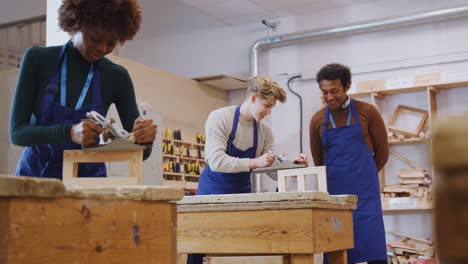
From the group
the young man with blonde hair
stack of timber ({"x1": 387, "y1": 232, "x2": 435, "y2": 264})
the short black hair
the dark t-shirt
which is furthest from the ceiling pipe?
the dark t-shirt

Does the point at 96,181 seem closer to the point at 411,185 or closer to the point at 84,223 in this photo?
the point at 84,223

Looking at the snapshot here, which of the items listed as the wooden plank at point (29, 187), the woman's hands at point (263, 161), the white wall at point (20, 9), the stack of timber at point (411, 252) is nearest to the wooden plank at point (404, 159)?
the stack of timber at point (411, 252)

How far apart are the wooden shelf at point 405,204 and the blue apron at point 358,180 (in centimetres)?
317

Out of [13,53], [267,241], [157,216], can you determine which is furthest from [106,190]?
[13,53]

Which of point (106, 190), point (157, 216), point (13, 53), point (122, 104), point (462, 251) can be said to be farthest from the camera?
point (13, 53)

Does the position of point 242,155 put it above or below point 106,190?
above

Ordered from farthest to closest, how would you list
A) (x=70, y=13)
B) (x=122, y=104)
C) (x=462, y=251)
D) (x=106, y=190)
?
(x=122, y=104), (x=70, y=13), (x=106, y=190), (x=462, y=251)

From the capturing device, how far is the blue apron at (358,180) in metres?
3.88

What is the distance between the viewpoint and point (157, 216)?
151cm

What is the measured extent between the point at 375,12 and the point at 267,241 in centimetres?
635

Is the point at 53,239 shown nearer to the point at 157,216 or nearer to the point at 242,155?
the point at 157,216

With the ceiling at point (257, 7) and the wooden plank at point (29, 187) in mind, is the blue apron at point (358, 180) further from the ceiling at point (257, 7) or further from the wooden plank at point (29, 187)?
the ceiling at point (257, 7)

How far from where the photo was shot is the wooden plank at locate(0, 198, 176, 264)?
1.03 meters

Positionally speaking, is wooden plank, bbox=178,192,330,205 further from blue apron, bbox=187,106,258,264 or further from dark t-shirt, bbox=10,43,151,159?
blue apron, bbox=187,106,258,264
